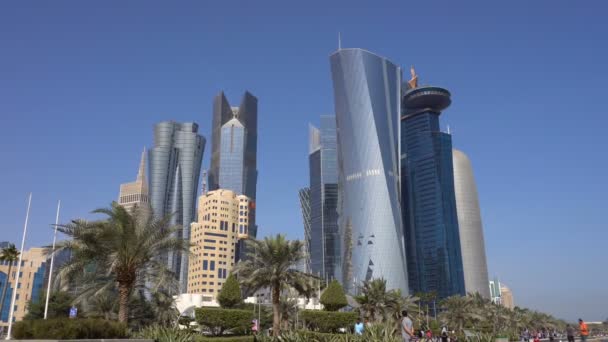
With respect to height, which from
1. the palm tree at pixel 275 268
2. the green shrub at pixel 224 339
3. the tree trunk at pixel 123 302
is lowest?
the green shrub at pixel 224 339

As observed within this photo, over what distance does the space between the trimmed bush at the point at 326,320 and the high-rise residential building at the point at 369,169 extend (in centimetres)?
13691

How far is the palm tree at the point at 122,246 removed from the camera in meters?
29.2

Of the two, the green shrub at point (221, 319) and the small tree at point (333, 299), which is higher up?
the small tree at point (333, 299)

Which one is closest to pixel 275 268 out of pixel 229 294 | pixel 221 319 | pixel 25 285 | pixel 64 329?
pixel 229 294

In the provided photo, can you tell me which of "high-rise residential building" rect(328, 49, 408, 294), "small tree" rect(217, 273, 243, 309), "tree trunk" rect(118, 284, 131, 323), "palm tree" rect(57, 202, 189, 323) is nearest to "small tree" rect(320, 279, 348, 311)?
"small tree" rect(217, 273, 243, 309)

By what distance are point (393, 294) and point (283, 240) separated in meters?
18.9

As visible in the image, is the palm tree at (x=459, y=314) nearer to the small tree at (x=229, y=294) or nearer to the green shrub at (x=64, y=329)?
the small tree at (x=229, y=294)

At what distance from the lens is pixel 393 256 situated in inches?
6718

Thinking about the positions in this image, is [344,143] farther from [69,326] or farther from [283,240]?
[69,326]

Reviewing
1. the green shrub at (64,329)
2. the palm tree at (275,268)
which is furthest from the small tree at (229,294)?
the green shrub at (64,329)

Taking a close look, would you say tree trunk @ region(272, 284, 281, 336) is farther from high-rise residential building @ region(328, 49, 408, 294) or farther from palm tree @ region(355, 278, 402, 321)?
high-rise residential building @ region(328, 49, 408, 294)

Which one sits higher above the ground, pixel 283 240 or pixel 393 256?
pixel 393 256

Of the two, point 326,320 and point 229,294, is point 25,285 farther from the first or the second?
point 326,320

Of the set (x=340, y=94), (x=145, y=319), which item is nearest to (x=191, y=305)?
(x=145, y=319)
